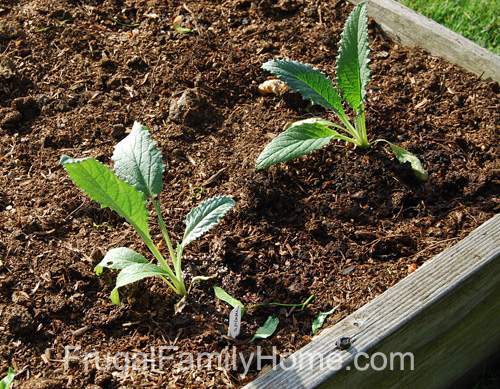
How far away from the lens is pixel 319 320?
2107 millimetres

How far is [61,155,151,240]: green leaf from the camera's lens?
1.97 m

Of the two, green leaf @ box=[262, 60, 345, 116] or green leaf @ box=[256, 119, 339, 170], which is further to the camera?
green leaf @ box=[262, 60, 345, 116]

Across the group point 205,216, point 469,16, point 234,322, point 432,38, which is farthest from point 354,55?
point 469,16

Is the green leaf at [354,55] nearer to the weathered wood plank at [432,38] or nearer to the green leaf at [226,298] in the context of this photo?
the weathered wood plank at [432,38]

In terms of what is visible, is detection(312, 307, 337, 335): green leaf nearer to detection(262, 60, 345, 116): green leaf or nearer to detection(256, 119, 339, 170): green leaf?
detection(256, 119, 339, 170): green leaf

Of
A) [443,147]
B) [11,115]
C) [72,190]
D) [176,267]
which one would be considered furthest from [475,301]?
[11,115]

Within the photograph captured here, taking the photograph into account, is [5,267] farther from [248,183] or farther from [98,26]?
[98,26]

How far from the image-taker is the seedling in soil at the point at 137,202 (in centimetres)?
200

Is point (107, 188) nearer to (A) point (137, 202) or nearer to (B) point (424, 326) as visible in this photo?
(A) point (137, 202)

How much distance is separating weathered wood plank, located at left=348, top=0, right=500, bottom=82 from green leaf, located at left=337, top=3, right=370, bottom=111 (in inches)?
21.1

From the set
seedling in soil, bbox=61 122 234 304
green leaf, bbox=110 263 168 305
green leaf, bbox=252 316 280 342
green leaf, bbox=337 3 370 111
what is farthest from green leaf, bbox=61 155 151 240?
green leaf, bbox=337 3 370 111

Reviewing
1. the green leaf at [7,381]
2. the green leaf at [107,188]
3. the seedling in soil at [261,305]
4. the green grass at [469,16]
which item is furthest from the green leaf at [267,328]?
the green grass at [469,16]

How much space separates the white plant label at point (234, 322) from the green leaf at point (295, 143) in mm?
515

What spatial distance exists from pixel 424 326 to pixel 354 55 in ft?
2.93
